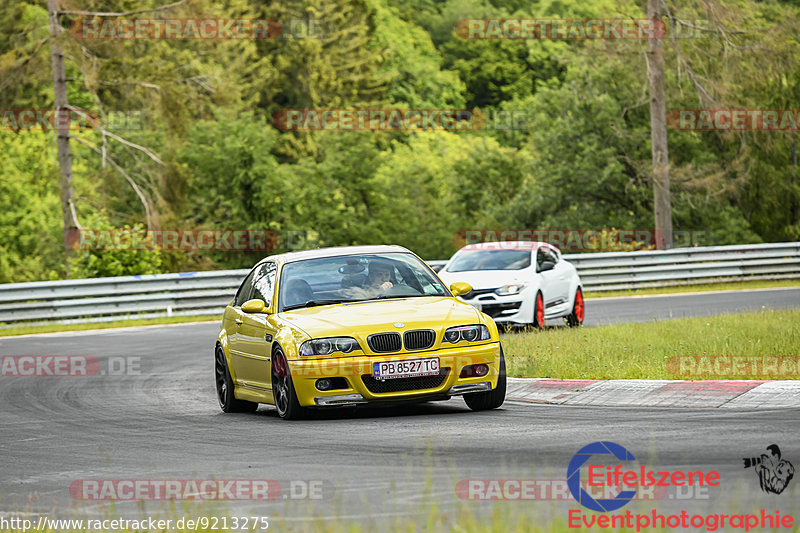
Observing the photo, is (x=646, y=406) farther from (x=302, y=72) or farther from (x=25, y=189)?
(x=302, y=72)

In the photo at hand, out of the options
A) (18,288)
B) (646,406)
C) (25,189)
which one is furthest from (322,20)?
(646,406)

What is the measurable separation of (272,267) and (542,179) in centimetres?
3636

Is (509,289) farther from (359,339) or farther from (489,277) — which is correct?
(359,339)

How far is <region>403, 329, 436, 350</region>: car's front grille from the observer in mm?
10898

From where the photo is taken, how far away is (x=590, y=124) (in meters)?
47.5

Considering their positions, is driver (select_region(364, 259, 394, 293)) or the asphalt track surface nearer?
the asphalt track surface

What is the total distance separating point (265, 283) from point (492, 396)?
2.78 metres

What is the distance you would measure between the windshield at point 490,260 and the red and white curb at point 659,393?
8.49 meters

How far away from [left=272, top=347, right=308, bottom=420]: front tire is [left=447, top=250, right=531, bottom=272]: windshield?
10.1 m

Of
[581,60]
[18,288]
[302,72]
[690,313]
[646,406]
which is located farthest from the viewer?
[302,72]

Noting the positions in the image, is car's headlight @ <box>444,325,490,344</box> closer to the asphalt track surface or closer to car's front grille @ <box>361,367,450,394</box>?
car's front grille @ <box>361,367,450,394</box>

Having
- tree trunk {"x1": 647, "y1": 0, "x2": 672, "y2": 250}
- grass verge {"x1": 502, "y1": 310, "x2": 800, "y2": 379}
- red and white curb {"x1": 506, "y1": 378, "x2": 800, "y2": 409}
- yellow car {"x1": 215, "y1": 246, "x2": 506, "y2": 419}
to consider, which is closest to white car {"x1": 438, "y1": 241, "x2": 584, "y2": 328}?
grass verge {"x1": 502, "y1": 310, "x2": 800, "y2": 379}

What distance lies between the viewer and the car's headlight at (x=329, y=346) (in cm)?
1088

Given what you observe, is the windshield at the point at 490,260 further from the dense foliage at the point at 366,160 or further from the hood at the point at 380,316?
the dense foliage at the point at 366,160
